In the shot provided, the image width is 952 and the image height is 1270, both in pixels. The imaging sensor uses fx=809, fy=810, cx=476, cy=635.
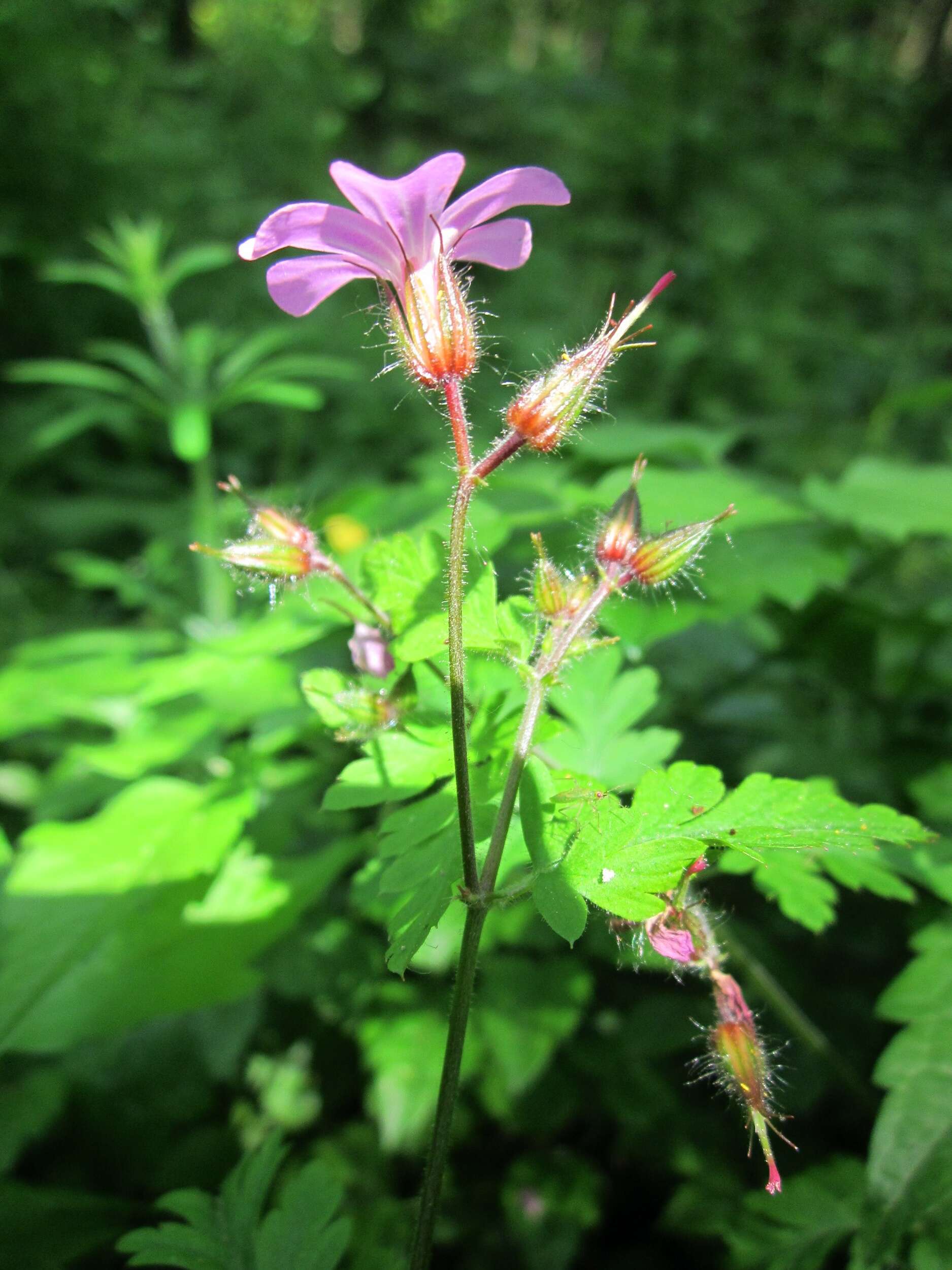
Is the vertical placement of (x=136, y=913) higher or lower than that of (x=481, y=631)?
lower

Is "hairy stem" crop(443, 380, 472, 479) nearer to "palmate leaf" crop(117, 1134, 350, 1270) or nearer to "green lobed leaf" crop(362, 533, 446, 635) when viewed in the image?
"green lobed leaf" crop(362, 533, 446, 635)

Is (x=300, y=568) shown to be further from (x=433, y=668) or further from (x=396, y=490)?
(x=396, y=490)

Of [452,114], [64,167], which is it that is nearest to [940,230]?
[452,114]

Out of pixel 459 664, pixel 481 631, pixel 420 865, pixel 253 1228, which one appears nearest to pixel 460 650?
pixel 459 664

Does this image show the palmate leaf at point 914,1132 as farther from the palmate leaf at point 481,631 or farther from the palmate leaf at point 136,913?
the palmate leaf at point 136,913

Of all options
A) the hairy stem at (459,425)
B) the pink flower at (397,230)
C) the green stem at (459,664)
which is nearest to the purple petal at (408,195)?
the pink flower at (397,230)

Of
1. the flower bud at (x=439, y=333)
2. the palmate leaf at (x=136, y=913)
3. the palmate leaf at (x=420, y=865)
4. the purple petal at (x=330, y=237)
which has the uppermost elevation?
the purple petal at (x=330, y=237)

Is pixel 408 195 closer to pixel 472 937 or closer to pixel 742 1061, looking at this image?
pixel 472 937
